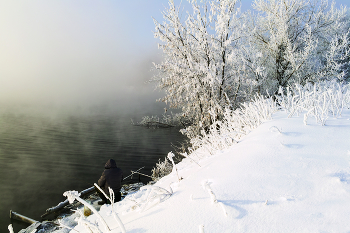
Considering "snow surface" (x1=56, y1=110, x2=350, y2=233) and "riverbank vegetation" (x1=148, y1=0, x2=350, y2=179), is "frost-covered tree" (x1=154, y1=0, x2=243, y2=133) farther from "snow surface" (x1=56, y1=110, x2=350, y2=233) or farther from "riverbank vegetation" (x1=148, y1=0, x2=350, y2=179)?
"snow surface" (x1=56, y1=110, x2=350, y2=233)

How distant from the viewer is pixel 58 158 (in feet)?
58.1

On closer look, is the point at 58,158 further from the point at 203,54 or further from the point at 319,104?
the point at 319,104

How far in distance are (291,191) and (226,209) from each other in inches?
27.2

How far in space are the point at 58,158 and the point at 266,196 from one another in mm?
20838

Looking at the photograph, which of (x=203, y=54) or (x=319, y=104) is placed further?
(x=203, y=54)

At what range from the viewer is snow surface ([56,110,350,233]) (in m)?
1.38

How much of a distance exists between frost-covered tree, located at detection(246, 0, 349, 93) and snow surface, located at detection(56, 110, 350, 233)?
382 inches

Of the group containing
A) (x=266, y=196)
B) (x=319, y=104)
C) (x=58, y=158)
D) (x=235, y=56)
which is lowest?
(x=58, y=158)

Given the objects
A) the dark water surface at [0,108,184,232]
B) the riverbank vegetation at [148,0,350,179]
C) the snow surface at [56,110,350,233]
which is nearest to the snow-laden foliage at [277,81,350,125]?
the snow surface at [56,110,350,233]

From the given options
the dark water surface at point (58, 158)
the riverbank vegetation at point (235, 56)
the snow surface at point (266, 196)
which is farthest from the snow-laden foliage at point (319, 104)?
the dark water surface at point (58, 158)

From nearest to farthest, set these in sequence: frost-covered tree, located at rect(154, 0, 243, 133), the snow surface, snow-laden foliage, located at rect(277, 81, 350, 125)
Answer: the snow surface < snow-laden foliage, located at rect(277, 81, 350, 125) < frost-covered tree, located at rect(154, 0, 243, 133)

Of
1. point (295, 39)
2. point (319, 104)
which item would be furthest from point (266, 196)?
point (295, 39)

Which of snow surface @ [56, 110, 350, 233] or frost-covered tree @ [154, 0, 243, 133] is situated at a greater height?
frost-covered tree @ [154, 0, 243, 133]

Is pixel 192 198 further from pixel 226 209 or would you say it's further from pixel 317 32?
pixel 317 32
